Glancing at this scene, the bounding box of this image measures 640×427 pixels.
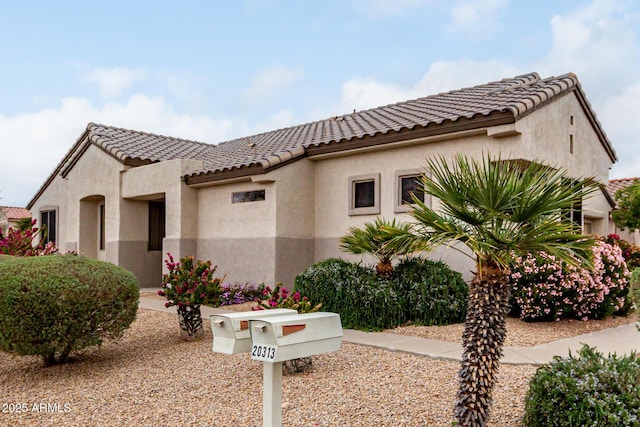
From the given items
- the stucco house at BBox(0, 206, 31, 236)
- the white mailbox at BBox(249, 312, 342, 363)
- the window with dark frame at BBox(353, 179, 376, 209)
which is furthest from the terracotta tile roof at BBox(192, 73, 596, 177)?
the stucco house at BBox(0, 206, 31, 236)

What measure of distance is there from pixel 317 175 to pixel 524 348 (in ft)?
24.4

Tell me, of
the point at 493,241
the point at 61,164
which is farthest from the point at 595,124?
the point at 61,164

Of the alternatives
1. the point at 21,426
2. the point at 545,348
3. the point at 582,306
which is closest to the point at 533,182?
the point at 545,348

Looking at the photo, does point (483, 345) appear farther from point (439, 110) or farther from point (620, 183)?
point (620, 183)

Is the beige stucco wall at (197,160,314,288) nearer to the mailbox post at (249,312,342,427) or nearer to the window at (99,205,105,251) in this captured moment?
the window at (99,205,105,251)

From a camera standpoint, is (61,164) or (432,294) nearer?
(432,294)

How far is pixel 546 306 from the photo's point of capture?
9773 mm

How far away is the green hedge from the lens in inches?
380

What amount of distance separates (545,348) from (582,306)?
2739 mm

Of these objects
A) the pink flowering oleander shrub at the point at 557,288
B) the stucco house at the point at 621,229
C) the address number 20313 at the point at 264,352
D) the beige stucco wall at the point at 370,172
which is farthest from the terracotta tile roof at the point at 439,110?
the address number 20313 at the point at 264,352

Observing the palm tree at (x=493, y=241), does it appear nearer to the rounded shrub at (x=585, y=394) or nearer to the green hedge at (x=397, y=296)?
the rounded shrub at (x=585, y=394)

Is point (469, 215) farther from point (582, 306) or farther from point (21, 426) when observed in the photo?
point (582, 306)

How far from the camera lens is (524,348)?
7.91 metres

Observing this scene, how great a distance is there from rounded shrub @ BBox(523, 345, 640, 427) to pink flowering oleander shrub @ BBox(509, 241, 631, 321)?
5183 millimetres
